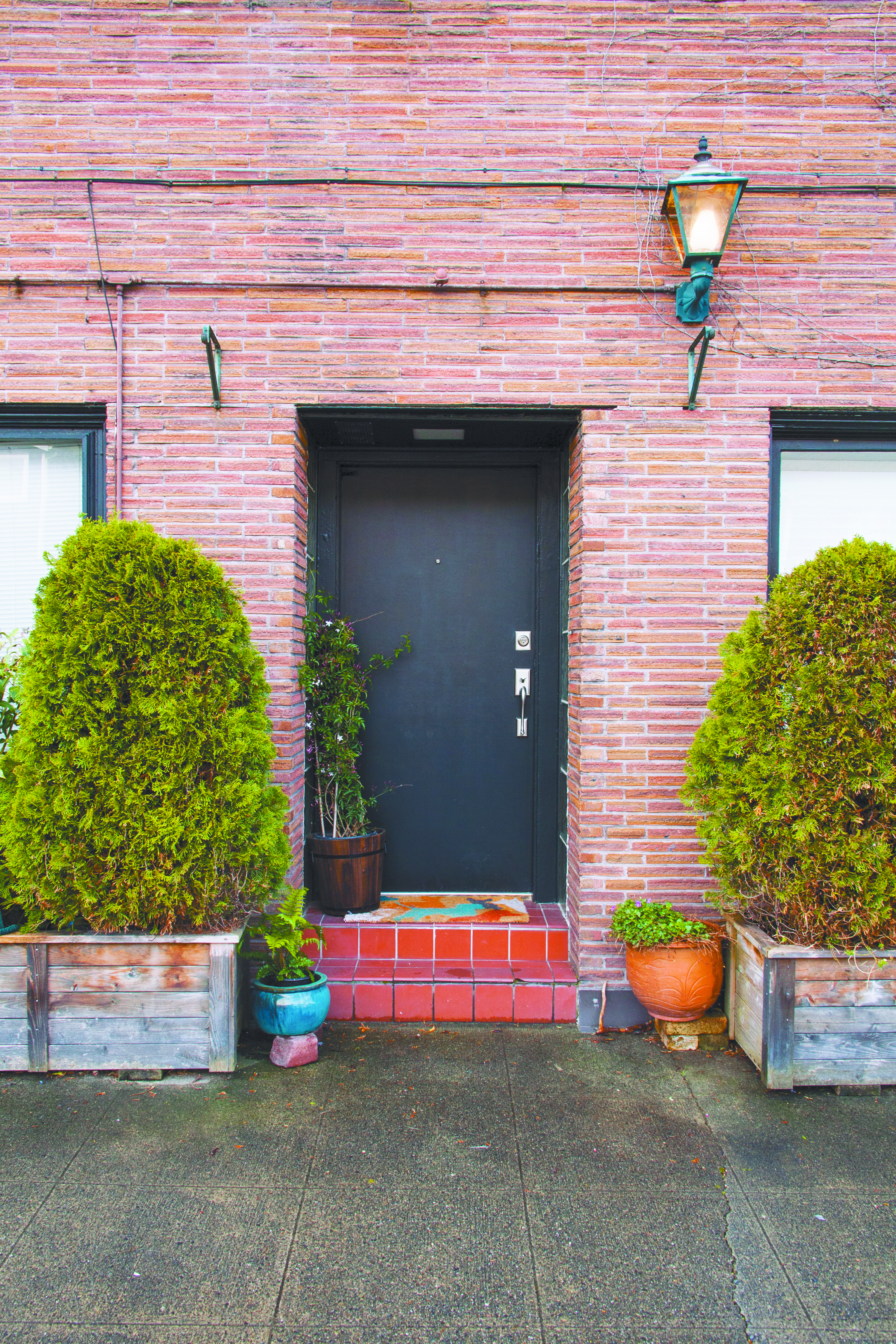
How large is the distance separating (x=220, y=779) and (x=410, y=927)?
4.42ft

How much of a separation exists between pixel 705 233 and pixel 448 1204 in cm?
392

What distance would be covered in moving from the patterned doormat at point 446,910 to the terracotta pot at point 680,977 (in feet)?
2.51

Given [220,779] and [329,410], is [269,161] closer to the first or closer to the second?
[329,410]

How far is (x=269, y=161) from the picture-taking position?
3.84 meters

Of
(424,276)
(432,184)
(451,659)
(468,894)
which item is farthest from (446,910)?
(432,184)

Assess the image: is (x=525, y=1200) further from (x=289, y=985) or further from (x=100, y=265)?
(x=100, y=265)

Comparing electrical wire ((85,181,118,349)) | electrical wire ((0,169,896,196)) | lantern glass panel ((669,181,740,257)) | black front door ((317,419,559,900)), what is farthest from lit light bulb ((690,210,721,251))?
electrical wire ((85,181,118,349))

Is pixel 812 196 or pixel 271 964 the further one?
pixel 812 196

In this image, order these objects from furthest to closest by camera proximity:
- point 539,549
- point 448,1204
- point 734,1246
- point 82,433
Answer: point 539,549 → point 82,433 → point 448,1204 → point 734,1246

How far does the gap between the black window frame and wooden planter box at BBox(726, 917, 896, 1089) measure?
365 cm

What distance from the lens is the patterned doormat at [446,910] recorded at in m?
4.12

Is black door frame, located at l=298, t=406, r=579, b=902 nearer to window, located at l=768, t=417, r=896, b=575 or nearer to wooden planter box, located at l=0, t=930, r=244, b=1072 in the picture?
window, located at l=768, t=417, r=896, b=575

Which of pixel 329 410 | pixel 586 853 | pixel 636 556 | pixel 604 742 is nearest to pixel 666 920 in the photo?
pixel 586 853

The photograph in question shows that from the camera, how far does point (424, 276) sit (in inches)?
151
